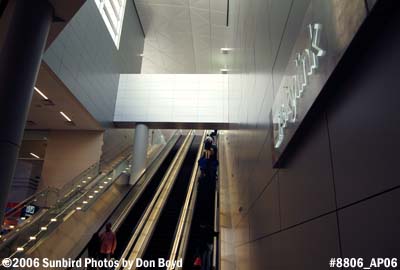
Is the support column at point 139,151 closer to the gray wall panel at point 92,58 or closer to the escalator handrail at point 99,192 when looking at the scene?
the escalator handrail at point 99,192

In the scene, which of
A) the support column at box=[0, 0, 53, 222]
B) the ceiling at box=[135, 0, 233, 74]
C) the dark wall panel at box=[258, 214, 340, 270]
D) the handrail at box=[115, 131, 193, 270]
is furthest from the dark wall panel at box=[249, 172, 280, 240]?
the ceiling at box=[135, 0, 233, 74]

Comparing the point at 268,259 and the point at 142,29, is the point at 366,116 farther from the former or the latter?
the point at 142,29

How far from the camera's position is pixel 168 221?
9.40 metres

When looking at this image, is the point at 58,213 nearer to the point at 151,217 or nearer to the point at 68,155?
the point at 151,217

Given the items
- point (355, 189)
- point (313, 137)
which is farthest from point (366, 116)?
point (313, 137)

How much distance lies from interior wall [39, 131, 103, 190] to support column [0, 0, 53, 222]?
967cm

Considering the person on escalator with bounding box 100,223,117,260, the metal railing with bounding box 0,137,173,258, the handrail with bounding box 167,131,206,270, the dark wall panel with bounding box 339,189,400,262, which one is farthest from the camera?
the handrail with bounding box 167,131,206,270

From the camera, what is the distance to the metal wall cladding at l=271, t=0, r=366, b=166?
5.82 ft

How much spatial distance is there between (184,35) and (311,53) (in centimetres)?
1806

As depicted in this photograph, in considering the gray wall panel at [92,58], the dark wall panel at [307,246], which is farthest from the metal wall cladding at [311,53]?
the gray wall panel at [92,58]

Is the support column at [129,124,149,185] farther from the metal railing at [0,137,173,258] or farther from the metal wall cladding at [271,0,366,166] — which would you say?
the metal wall cladding at [271,0,366,166]

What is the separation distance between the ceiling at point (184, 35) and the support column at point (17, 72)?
445 inches

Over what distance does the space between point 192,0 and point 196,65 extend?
6.50m

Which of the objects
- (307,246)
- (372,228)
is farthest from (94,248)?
(372,228)
